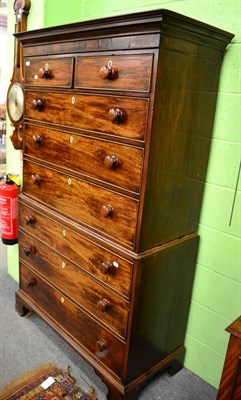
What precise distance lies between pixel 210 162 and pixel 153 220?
1.49ft

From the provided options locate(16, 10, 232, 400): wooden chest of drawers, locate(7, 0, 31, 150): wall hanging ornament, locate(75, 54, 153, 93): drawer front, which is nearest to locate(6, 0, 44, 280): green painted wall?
locate(7, 0, 31, 150): wall hanging ornament

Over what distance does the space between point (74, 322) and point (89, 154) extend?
0.88 meters

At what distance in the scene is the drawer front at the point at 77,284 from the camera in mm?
1505

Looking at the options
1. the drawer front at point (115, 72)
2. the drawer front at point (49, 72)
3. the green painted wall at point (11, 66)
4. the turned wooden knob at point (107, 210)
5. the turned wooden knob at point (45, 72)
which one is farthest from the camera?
the green painted wall at point (11, 66)

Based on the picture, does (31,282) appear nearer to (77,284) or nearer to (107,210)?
(77,284)

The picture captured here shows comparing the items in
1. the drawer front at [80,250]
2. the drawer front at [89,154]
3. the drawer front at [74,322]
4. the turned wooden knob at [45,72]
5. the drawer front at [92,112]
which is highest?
the turned wooden knob at [45,72]

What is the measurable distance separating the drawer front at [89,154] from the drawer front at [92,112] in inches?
2.1

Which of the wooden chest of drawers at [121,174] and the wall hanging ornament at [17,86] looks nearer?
the wooden chest of drawers at [121,174]

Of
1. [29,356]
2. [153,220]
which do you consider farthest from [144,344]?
A: [29,356]

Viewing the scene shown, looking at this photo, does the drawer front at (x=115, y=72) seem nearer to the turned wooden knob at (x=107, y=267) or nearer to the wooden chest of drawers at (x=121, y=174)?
the wooden chest of drawers at (x=121, y=174)

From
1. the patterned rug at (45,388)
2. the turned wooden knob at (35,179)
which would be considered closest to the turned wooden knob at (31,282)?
the patterned rug at (45,388)

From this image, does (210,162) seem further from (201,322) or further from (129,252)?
(201,322)

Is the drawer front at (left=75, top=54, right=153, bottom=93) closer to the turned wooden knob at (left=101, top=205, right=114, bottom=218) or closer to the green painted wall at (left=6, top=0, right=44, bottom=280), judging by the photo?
the turned wooden knob at (left=101, top=205, right=114, bottom=218)

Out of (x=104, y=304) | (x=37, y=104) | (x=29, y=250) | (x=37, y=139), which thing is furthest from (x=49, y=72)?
(x=104, y=304)
